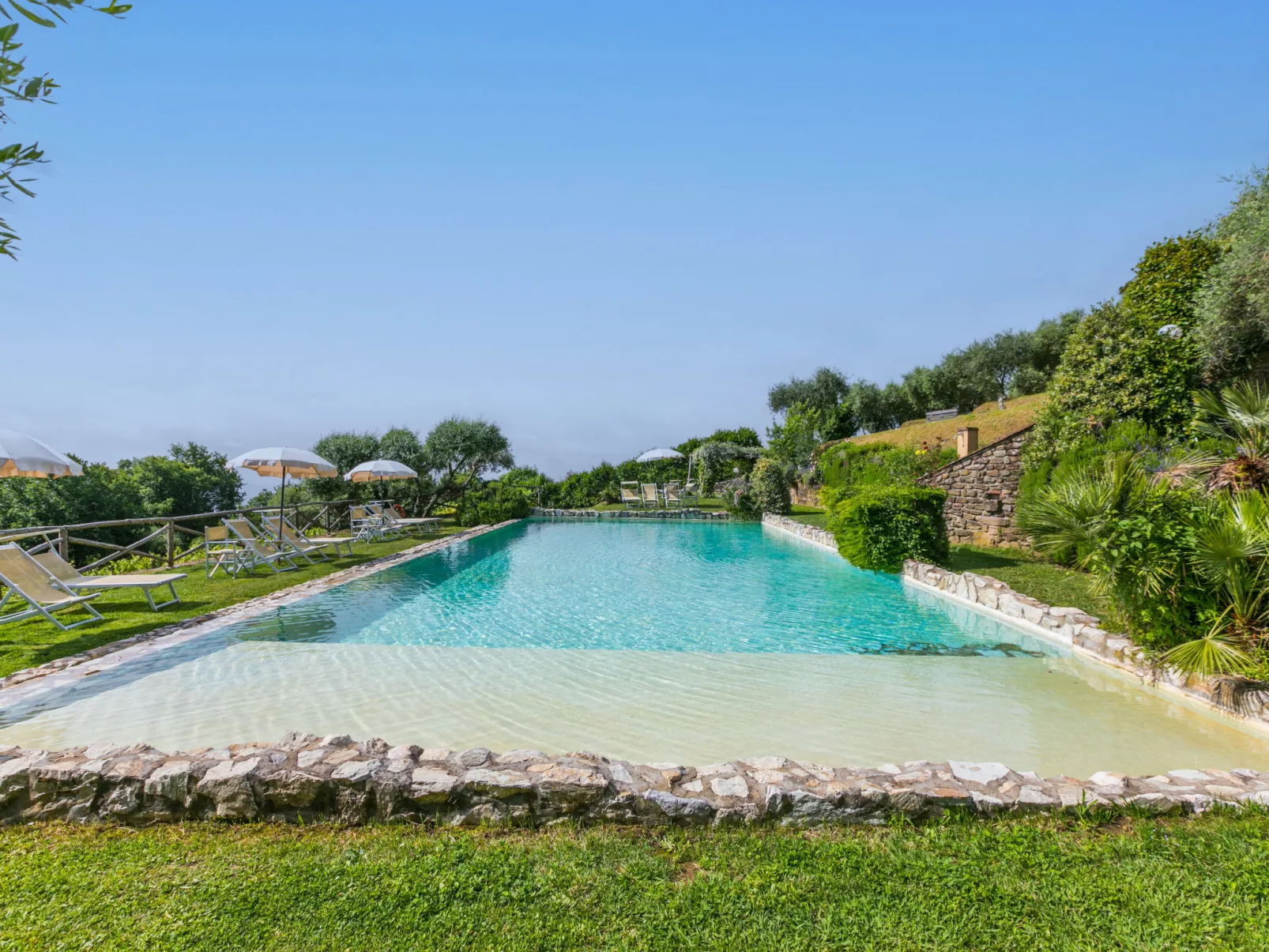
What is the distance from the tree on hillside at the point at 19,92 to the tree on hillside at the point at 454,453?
20721 mm

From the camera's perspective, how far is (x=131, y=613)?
22.3ft

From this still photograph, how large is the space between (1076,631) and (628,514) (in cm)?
1671

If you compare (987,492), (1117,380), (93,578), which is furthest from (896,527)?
(93,578)

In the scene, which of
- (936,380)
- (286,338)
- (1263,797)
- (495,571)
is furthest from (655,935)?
(936,380)

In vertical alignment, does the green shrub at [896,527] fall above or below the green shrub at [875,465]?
below

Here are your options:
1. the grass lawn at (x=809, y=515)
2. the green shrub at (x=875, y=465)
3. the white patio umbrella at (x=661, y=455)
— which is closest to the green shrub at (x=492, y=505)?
the white patio umbrella at (x=661, y=455)

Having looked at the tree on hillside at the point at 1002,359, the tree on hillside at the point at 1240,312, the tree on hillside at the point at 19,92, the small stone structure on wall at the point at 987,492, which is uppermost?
the tree on hillside at the point at 1002,359

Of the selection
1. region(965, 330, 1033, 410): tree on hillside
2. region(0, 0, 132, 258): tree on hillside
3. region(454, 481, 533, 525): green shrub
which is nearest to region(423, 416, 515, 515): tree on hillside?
region(454, 481, 533, 525): green shrub

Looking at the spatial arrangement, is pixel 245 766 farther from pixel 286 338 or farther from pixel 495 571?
pixel 286 338

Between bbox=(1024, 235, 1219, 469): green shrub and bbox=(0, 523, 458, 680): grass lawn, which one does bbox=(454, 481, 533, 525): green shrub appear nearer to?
bbox=(0, 523, 458, 680): grass lawn

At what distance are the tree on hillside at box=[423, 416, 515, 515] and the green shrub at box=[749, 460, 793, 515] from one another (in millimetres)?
10573

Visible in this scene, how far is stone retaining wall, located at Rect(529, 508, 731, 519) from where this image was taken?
66.9ft

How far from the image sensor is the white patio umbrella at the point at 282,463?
1084cm

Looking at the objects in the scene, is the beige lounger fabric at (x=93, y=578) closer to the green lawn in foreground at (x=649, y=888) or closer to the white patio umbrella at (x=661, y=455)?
the green lawn in foreground at (x=649, y=888)
